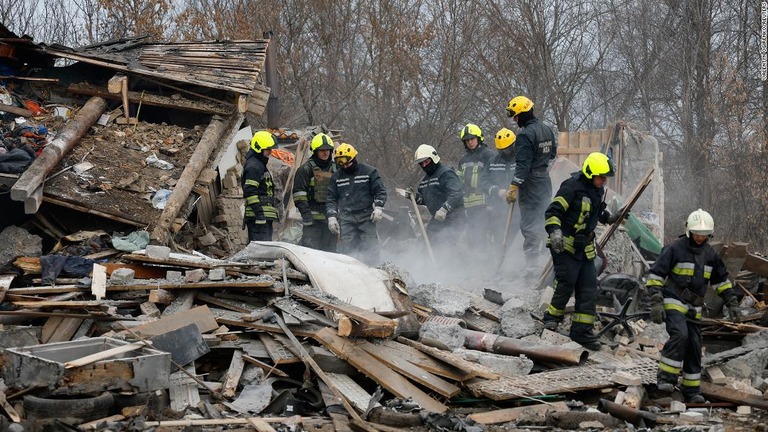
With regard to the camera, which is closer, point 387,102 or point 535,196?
point 535,196

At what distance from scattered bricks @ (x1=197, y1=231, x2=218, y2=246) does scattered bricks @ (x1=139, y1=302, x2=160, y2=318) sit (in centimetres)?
452

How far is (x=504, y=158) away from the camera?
11.7 metres

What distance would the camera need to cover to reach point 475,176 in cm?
1176

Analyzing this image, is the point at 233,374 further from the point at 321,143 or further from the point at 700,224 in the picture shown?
the point at 321,143

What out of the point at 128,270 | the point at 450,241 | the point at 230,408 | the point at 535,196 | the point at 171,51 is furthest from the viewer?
the point at 171,51

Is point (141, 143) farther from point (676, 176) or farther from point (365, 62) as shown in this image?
point (676, 176)

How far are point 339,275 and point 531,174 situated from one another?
368cm

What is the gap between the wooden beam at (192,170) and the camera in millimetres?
10175

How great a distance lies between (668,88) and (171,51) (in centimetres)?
1270

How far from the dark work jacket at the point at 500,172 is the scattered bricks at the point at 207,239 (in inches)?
158

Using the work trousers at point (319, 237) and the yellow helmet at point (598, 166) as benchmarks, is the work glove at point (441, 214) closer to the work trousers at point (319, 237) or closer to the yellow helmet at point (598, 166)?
the work trousers at point (319, 237)

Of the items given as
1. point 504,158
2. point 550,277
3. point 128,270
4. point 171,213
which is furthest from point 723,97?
point 128,270

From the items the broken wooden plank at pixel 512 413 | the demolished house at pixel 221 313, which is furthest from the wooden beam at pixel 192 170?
the broken wooden plank at pixel 512 413

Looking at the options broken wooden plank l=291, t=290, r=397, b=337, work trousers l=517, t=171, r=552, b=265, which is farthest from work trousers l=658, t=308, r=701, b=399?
work trousers l=517, t=171, r=552, b=265
